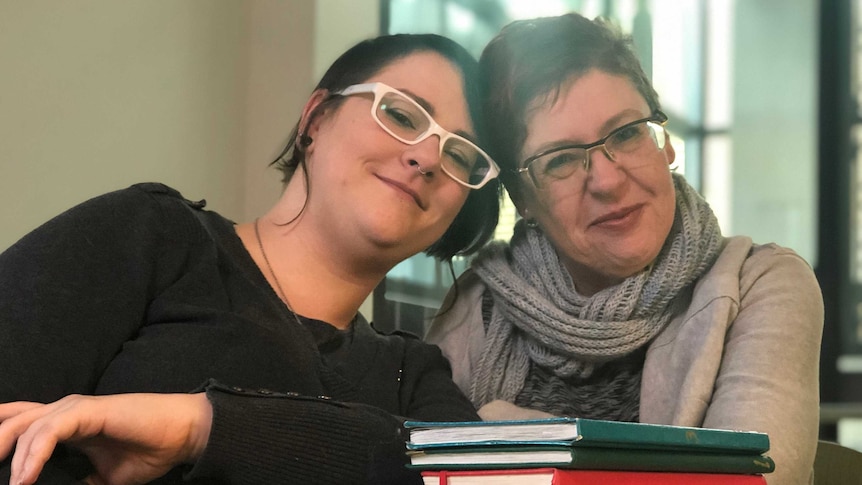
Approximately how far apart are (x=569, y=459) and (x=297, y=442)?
0.32m

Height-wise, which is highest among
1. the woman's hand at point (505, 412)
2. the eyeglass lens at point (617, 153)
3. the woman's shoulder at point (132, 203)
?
the eyeglass lens at point (617, 153)

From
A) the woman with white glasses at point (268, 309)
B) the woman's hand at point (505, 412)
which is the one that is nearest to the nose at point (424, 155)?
the woman with white glasses at point (268, 309)

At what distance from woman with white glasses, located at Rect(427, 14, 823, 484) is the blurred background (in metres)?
0.17

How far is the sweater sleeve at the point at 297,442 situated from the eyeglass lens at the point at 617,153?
0.51 metres

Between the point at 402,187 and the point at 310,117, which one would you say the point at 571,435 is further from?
the point at 310,117

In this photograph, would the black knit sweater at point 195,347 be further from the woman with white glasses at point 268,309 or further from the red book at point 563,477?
the red book at point 563,477

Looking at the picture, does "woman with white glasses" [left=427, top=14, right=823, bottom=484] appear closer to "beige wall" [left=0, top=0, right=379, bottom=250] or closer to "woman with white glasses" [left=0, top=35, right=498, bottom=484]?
"woman with white glasses" [left=0, top=35, right=498, bottom=484]

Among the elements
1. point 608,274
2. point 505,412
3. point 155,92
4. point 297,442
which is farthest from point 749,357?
point 155,92

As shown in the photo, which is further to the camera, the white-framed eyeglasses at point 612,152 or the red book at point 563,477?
the white-framed eyeglasses at point 612,152

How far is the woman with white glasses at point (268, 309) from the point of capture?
2.62 ft

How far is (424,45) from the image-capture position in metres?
1.28

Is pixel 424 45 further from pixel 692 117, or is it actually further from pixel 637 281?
pixel 692 117

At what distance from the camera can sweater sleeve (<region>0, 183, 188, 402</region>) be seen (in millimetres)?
882

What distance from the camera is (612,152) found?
125 cm
